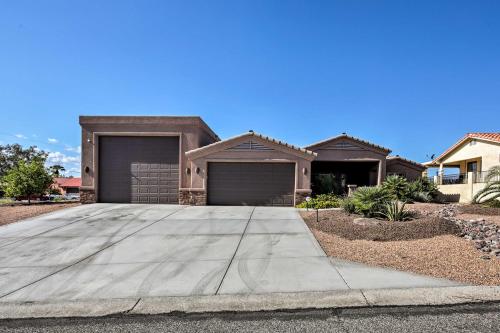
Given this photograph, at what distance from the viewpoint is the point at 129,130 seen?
16.9 m

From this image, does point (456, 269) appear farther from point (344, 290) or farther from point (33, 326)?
point (33, 326)

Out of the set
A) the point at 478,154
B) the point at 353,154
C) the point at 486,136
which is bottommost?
the point at 353,154

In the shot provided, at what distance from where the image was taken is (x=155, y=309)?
4246mm

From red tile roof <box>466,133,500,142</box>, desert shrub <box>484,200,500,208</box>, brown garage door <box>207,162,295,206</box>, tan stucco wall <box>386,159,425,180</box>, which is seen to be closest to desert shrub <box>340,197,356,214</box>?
brown garage door <box>207,162,295,206</box>

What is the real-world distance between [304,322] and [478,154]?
23063 millimetres

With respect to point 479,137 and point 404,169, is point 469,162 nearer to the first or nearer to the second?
point 479,137

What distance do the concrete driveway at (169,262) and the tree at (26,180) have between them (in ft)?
24.1

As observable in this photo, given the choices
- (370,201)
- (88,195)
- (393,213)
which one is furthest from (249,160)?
(88,195)

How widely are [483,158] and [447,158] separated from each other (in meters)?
4.50

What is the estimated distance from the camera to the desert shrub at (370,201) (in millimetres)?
10180

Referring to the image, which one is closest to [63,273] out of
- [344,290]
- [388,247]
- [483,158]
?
[344,290]

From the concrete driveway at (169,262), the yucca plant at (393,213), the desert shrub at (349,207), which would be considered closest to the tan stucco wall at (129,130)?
the concrete driveway at (169,262)

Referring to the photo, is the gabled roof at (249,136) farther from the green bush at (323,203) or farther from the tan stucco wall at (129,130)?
the green bush at (323,203)

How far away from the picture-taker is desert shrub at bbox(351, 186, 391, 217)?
1018 cm
